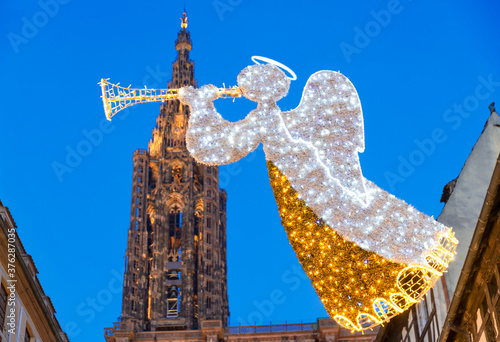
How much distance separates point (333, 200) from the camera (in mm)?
11078

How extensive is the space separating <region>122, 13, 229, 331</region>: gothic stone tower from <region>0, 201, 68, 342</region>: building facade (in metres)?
36.8

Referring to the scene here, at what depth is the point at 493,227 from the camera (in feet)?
51.7

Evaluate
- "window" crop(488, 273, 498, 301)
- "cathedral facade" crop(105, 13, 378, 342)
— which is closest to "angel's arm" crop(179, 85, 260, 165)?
"window" crop(488, 273, 498, 301)

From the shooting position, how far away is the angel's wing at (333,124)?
37.0ft

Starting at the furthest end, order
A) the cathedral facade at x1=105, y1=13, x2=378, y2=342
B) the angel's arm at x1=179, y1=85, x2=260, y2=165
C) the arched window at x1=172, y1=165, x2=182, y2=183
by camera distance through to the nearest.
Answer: the arched window at x1=172, y1=165, x2=182, y2=183
the cathedral facade at x1=105, y1=13, x2=378, y2=342
the angel's arm at x1=179, y1=85, x2=260, y2=165

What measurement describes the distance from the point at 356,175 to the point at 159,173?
62922 millimetres

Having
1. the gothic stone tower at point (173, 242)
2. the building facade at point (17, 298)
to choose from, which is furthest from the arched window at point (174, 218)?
the building facade at point (17, 298)

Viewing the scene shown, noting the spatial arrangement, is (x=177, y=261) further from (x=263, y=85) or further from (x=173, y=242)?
(x=263, y=85)

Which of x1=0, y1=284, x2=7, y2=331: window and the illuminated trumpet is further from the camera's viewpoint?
x1=0, y1=284, x2=7, y2=331: window

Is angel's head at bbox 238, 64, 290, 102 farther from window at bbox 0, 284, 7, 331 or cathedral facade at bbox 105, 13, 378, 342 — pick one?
cathedral facade at bbox 105, 13, 378, 342

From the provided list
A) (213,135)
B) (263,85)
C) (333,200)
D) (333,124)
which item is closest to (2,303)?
(213,135)

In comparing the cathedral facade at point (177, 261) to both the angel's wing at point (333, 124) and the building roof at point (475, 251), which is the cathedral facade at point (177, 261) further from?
the angel's wing at point (333, 124)

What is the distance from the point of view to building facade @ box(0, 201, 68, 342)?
76.0 feet

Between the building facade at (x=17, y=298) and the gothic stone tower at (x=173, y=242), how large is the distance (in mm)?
36778
